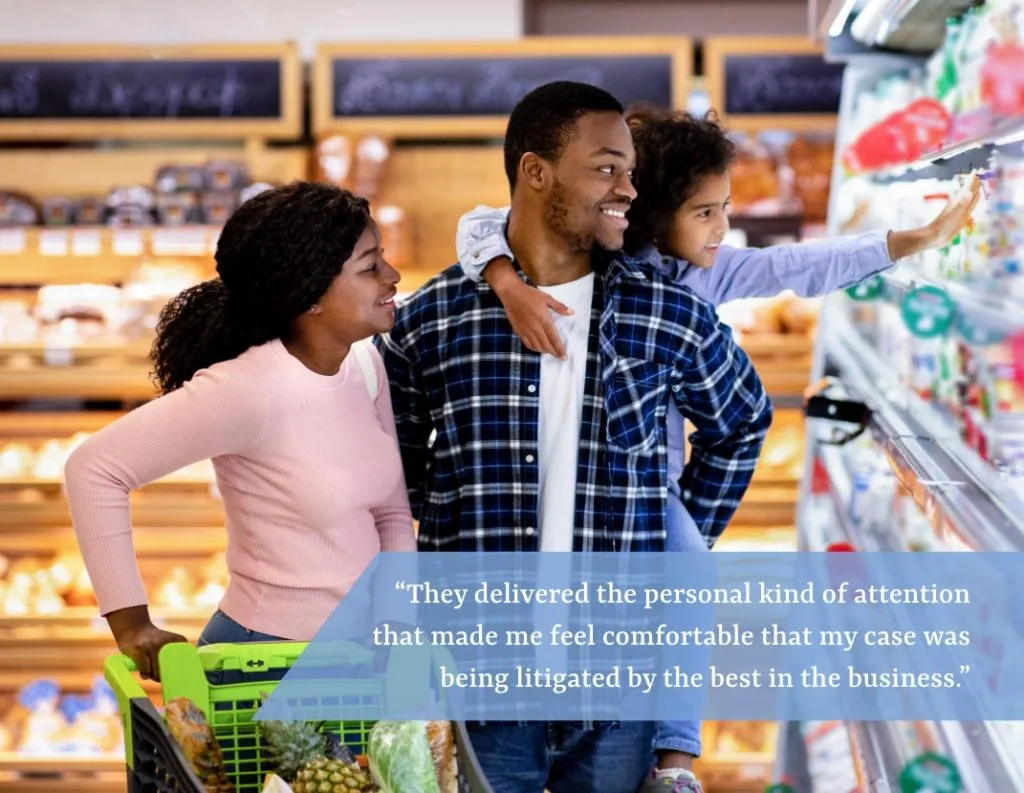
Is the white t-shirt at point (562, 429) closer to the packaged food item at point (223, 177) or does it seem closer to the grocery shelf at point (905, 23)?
the grocery shelf at point (905, 23)

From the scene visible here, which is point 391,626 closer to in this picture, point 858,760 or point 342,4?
point 858,760

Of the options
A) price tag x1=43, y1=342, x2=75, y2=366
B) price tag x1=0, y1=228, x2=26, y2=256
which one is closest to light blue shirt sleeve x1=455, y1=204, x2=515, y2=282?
price tag x1=43, y1=342, x2=75, y2=366

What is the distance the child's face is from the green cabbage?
39.9 inches

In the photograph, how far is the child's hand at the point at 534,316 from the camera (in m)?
2.02

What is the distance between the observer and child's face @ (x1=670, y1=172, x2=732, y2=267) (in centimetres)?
230

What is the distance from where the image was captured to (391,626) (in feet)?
6.00

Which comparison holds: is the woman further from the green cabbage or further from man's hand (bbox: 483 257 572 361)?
the green cabbage

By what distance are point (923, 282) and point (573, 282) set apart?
0.76 metres

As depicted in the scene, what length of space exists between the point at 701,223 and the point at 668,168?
11 cm

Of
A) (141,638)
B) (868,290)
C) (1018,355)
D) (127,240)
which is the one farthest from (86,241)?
(1018,355)

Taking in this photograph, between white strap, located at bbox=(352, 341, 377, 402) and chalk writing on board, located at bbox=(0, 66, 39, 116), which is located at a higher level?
chalk writing on board, located at bbox=(0, 66, 39, 116)

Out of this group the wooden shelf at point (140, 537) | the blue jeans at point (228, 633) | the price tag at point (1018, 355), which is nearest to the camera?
the price tag at point (1018, 355)

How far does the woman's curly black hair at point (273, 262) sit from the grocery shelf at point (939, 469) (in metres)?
0.93
